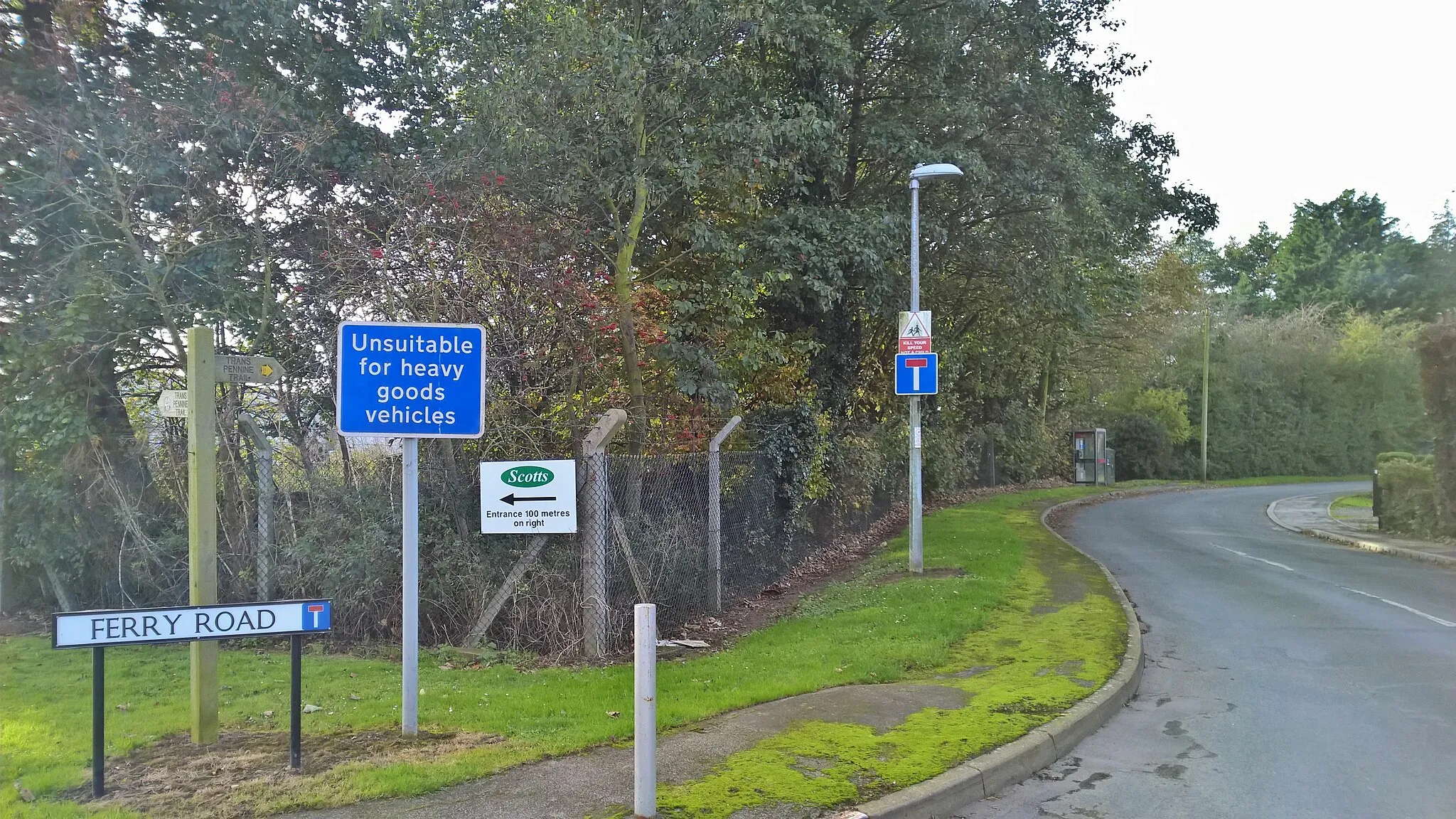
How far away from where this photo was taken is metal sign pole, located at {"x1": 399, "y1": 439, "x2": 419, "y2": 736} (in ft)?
18.6

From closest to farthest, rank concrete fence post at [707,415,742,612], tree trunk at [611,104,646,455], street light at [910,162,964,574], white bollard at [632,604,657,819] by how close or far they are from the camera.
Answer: white bollard at [632,604,657,819]
concrete fence post at [707,415,742,612]
tree trunk at [611,104,646,455]
street light at [910,162,964,574]

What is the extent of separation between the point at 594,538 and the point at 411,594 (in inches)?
101

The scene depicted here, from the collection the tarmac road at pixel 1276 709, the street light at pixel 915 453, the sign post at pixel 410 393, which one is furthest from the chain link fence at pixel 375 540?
the tarmac road at pixel 1276 709

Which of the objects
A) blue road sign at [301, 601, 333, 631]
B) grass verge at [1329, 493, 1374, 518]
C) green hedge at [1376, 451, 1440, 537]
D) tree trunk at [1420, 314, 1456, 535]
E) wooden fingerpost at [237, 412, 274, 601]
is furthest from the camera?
grass verge at [1329, 493, 1374, 518]

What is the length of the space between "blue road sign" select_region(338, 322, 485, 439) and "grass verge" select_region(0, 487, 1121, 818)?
6.31 ft

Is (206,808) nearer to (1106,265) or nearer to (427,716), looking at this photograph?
(427,716)

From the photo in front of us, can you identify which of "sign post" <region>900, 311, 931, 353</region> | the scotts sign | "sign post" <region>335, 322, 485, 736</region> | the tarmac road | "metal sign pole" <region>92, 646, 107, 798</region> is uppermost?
"sign post" <region>900, 311, 931, 353</region>

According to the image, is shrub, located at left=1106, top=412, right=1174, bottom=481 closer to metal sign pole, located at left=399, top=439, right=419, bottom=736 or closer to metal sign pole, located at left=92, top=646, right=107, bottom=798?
metal sign pole, located at left=399, top=439, right=419, bottom=736

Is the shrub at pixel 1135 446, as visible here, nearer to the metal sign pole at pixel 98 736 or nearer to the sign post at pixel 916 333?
the sign post at pixel 916 333

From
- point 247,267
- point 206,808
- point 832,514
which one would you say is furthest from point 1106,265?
point 206,808

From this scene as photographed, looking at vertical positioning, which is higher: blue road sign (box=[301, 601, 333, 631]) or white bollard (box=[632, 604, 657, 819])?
blue road sign (box=[301, 601, 333, 631])

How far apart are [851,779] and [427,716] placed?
2.84m

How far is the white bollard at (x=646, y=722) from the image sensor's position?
450 cm

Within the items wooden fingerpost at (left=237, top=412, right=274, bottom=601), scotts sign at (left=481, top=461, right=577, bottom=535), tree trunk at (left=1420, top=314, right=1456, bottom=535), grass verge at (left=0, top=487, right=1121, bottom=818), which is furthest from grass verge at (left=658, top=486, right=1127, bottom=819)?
tree trunk at (left=1420, top=314, right=1456, bottom=535)
